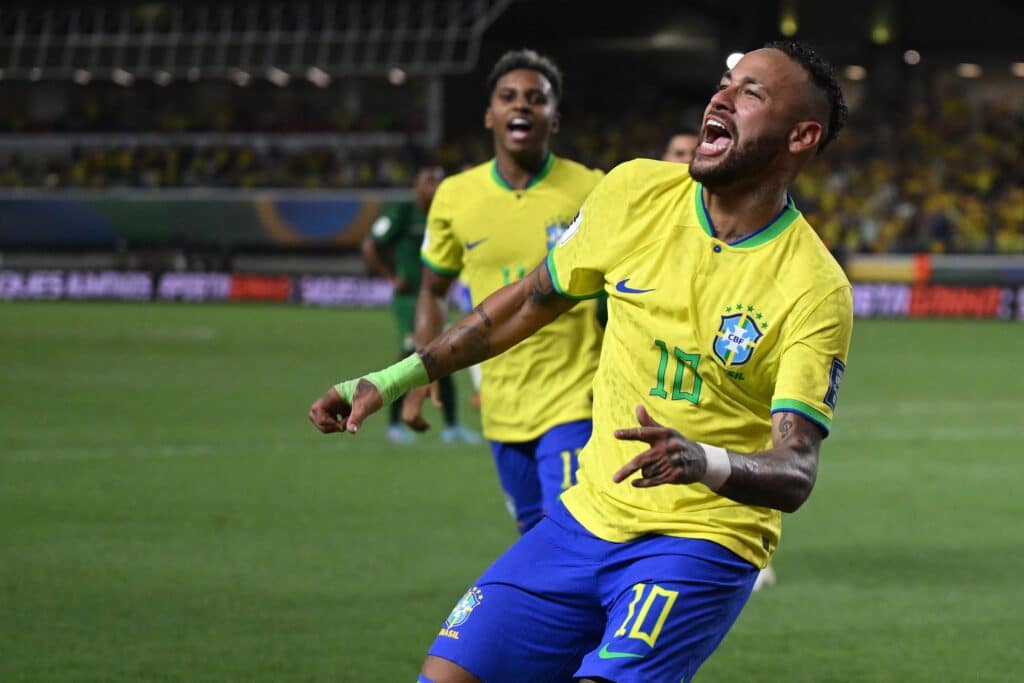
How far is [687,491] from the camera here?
411 centimetres

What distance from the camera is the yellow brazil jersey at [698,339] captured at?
12.9 ft

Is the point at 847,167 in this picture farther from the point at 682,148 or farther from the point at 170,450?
the point at 682,148

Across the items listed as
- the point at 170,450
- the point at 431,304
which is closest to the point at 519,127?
the point at 431,304

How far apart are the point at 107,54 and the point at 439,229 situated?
4335cm

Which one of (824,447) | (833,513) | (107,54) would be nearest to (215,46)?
(107,54)

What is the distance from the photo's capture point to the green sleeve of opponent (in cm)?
427

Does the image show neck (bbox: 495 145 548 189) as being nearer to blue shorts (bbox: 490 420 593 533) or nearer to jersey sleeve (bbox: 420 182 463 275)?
jersey sleeve (bbox: 420 182 463 275)

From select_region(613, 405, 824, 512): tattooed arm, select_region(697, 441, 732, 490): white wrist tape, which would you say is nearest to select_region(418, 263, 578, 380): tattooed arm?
select_region(613, 405, 824, 512): tattooed arm

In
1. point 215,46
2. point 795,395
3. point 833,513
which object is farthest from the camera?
point 215,46

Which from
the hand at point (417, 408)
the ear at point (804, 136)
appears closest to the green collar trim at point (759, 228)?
the ear at point (804, 136)

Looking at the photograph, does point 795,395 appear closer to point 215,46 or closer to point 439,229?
point 439,229

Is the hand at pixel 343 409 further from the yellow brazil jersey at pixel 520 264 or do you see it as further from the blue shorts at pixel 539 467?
the yellow brazil jersey at pixel 520 264

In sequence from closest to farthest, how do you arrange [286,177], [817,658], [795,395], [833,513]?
[795,395] → [817,658] → [833,513] → [286,177]

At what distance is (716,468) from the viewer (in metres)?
3.53
